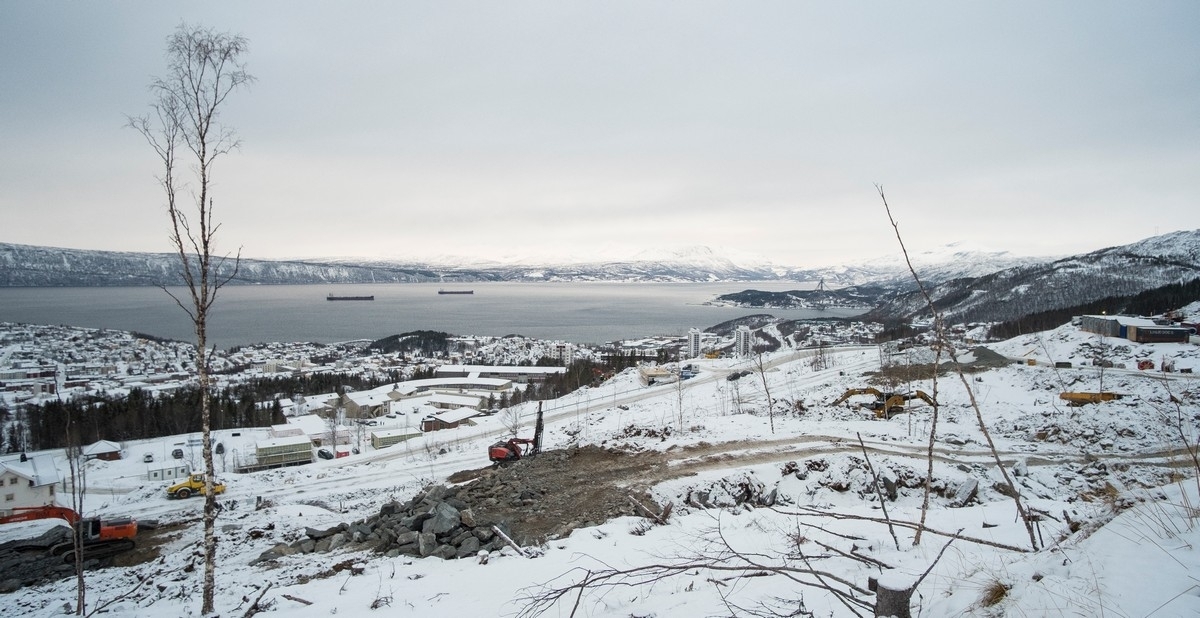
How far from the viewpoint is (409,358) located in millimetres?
82438

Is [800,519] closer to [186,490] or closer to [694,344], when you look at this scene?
[186,490]

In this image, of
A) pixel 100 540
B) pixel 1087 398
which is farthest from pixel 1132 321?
pixel 100 540

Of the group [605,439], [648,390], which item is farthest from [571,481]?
[648,390]

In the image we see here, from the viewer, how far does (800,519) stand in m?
6.88

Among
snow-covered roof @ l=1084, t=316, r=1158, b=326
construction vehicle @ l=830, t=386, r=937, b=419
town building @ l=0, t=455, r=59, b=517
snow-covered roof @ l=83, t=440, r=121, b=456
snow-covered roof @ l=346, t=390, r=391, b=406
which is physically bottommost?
snow-covered roof @ l=346, t=390, r=391, b=406

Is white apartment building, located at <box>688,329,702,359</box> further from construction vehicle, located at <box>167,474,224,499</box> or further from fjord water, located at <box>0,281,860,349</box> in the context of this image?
construction vehicle, located at <box>167,474,224,499</box>

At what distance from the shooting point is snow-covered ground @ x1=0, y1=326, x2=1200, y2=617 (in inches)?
87.3

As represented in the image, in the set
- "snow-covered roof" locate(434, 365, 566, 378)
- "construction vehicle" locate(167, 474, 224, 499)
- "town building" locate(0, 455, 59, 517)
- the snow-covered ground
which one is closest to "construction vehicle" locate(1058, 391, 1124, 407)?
the snow-covered ground

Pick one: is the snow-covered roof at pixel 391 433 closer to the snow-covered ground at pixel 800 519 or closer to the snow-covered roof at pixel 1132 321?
the snow-covered ground at pixel 800 519

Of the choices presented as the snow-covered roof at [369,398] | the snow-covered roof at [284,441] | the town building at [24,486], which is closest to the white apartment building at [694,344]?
the snow-covered roof at [369,398]

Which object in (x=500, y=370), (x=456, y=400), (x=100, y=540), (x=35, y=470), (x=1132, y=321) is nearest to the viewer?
(x=100, y=540)

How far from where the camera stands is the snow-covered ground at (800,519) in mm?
2217

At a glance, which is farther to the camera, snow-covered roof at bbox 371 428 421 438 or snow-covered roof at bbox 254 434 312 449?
snow-covered roof at bbox 371 428 421 438

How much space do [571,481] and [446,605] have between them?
22.4 ft
